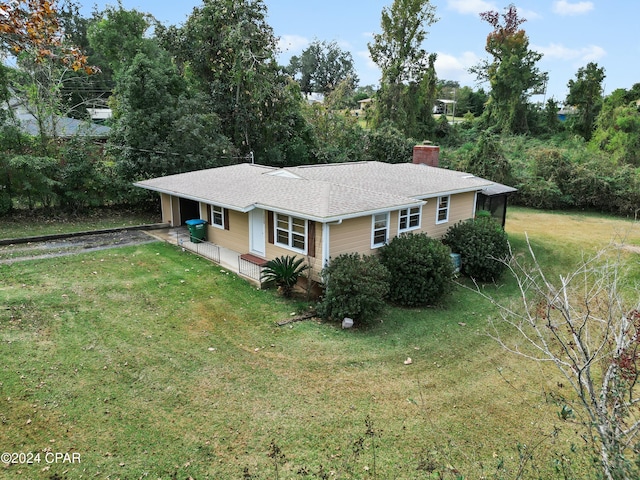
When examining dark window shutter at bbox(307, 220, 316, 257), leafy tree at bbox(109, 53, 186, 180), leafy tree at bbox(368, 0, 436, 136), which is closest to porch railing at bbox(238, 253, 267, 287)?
dark window shutter at bbox(307, 220, 316, 257)

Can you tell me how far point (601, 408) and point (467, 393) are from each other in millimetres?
5379

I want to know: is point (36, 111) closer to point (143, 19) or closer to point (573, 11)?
point (143, 19)

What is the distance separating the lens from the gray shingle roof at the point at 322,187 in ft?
43.4

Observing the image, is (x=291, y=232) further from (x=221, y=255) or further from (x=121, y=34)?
(x=121, y=34)

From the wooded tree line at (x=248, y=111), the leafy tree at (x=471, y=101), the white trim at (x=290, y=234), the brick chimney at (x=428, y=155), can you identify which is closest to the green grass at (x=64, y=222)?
the wooded tree line at (x=248, y=111)

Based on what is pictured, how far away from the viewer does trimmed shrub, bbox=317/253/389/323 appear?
1147 centimetres

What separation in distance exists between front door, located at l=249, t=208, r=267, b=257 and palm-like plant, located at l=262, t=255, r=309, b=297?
173cm

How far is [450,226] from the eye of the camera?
17891mm

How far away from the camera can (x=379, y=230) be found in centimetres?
1430

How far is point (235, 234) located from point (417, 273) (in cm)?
668

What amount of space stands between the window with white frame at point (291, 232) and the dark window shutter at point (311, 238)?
16 centimetres

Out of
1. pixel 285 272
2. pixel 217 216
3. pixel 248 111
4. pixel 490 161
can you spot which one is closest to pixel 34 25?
pixel 285 272

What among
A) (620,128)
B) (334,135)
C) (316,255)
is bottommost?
(316,255)

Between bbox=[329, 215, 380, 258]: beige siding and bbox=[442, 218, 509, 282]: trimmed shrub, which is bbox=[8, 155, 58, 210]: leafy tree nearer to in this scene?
bbox=[329, 215, 380, 258]: beige siding
